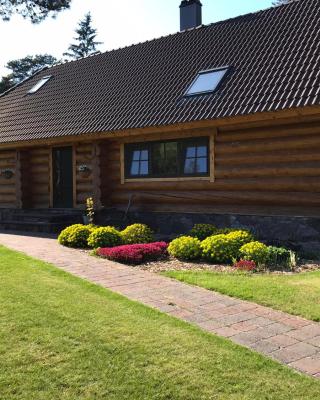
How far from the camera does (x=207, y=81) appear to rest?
11789 millimetres

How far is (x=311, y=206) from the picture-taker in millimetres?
9617

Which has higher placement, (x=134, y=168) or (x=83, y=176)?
(x=134, y=168)

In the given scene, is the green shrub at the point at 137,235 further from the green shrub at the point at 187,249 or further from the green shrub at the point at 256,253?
the green shrub at the point at 256,253

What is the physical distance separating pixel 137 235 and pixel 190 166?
2462 mm

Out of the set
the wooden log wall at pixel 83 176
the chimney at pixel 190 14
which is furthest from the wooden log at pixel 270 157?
the chimney at pixel 190 14

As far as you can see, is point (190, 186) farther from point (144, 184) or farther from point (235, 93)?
point (235, 93)

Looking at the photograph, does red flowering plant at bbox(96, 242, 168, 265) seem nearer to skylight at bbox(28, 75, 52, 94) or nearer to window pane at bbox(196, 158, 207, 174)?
window pane at bbox(196, 158, 207, 174)

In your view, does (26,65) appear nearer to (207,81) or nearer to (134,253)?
(207,81)

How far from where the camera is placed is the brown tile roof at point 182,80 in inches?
402

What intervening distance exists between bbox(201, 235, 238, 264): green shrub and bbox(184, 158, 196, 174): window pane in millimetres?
3388

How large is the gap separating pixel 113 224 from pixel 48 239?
1955 mm

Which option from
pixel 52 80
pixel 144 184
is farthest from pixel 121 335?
pixel 52 80

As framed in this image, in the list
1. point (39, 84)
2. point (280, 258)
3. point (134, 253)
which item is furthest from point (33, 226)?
point (280, 258)

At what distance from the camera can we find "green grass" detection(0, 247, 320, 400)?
132 inches
